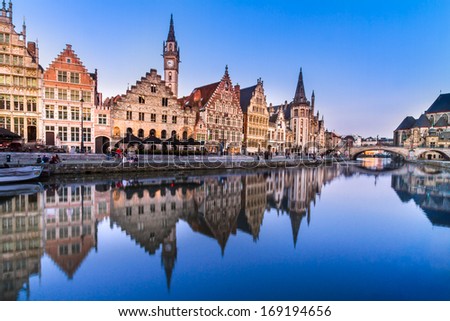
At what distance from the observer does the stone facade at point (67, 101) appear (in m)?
29.1

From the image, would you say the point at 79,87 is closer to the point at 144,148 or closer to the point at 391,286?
the point at 144,148

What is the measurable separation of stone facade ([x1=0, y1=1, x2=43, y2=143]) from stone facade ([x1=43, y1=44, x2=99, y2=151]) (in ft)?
2.87

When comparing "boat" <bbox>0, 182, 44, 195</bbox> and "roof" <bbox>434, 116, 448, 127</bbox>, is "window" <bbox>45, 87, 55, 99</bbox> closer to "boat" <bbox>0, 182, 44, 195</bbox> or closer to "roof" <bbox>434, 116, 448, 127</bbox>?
"boat" <bbox>0, 182, 44, 195</bbox>

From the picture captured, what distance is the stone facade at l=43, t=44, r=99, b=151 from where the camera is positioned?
2912 centimetres

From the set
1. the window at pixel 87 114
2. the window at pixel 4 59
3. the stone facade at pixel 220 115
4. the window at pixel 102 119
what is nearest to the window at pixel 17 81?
the window at pixel 4 59

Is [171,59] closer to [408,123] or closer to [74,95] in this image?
[74,95]

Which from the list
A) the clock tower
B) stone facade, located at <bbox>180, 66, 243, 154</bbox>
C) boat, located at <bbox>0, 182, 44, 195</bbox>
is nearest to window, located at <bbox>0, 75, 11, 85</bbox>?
boat, located at <bbox>0, 182, 44, 195</bbox>

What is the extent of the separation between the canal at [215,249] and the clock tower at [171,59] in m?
29.0

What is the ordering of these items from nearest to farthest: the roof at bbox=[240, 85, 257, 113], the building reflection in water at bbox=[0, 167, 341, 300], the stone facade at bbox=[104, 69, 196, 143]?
the building reflection in water at bbox=[0, 167, 341, 300] → the stone facade at bbox=[104, 69, 196, 143] → the roof at bbox=[240, 85, 257, 113]

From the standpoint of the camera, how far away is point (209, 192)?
632 inches

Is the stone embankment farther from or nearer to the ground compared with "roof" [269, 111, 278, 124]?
nearer to the ground

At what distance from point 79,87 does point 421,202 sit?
32860 mm

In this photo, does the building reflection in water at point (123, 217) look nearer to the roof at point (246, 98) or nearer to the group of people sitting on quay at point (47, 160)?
the group of people sitting on quay at point (47, 160)
